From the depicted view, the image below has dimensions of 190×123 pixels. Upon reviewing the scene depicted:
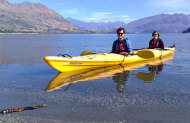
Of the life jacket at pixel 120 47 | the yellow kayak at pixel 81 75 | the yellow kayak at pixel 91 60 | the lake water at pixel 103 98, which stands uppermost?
the life jacket at pixel 120 47

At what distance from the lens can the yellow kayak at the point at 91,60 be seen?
9505mm

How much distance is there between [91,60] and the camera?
34.3 feet

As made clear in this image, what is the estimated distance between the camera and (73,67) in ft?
33.5

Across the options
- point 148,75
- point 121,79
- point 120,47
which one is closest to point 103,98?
point 121,79

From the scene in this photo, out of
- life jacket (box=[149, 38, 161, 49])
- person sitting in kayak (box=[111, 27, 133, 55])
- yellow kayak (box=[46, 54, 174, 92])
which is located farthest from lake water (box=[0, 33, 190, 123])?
life jacket (box=[149, 38, 161, 49])

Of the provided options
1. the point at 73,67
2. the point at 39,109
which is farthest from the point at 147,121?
the point at 73,67

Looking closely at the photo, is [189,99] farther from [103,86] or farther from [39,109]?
[39,109]

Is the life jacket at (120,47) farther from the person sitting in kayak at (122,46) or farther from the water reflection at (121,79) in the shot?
the water reflection at (121,79)

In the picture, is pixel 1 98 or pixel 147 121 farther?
pixel 1 98

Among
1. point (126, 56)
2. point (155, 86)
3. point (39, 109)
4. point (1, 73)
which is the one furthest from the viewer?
point (126, 56)

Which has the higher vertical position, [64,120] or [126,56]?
[126,56]

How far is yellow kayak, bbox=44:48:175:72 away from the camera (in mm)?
9505

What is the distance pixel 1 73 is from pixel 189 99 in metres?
8.43

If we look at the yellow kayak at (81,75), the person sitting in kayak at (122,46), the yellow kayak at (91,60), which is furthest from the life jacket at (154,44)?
the yellow kayak at (81,75)
